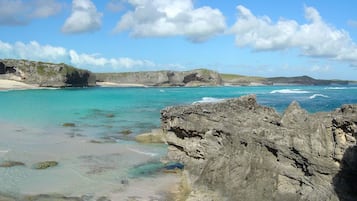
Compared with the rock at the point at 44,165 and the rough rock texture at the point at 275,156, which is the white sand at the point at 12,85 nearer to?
the rock at the point at 44,165

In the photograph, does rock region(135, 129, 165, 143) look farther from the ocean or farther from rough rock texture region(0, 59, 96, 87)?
rough rock texture region(0, 59, 96, 87)

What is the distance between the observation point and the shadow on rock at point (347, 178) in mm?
11398

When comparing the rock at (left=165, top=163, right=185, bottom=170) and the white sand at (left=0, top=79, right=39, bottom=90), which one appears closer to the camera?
the rock at (left=165, top=163, right=185, bottom=170)

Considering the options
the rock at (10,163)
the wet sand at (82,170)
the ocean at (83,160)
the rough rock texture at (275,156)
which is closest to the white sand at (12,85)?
the ocean at (83,160)

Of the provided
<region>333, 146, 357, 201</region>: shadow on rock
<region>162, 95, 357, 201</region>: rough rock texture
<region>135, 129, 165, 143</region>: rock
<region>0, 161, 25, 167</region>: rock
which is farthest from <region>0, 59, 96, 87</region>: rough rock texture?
<region>333, 146, 357, 201</region>: shadow on rock

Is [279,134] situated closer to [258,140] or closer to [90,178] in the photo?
[258,140]

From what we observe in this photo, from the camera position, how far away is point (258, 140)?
13.3 metres

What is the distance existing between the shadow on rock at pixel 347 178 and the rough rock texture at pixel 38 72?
498 feet

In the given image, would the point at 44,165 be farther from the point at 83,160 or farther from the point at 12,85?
the point at 12,85

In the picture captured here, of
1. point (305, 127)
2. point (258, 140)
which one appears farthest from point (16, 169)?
point (305, 127)

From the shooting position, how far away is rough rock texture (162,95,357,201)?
11750 millimetres

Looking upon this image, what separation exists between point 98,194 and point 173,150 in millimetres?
3628

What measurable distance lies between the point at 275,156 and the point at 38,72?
154 meters

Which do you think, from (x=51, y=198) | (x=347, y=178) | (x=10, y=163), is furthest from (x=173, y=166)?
(x=347, y=178)
